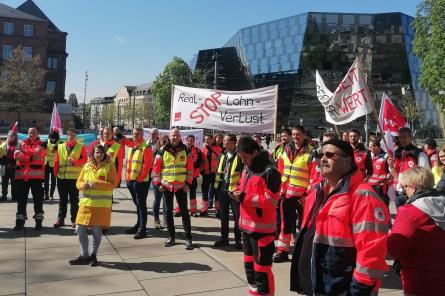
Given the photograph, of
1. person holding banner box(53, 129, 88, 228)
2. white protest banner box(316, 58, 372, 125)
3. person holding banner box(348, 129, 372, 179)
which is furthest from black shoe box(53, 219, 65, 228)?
person holding banner box(348, 129, 372, 179)

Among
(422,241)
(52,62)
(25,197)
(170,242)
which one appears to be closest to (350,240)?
(422,241)

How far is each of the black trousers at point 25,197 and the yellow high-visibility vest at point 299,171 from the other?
4.70m

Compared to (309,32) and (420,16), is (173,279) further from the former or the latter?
(309,32)

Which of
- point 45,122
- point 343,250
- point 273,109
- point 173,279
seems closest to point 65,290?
point 173,279

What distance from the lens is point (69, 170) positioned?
8102 mm

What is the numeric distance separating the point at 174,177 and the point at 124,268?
1.67 m

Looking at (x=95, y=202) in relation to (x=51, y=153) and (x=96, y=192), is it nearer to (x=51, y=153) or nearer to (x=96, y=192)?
(x=96, y=192)

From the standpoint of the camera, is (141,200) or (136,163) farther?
(136,163)

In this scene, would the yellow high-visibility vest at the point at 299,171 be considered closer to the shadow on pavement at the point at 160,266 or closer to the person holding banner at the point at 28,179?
the shadow on pavement at the point at 160,266

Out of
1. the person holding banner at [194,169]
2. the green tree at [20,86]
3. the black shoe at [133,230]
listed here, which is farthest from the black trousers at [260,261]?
the green tree at [20,86]

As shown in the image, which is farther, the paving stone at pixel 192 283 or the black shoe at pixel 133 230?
the black shoe at pixel 133 230

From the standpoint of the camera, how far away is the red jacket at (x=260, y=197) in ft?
14.5

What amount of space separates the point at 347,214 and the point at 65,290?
3659 millimetres

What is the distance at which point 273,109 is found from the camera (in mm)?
8680
